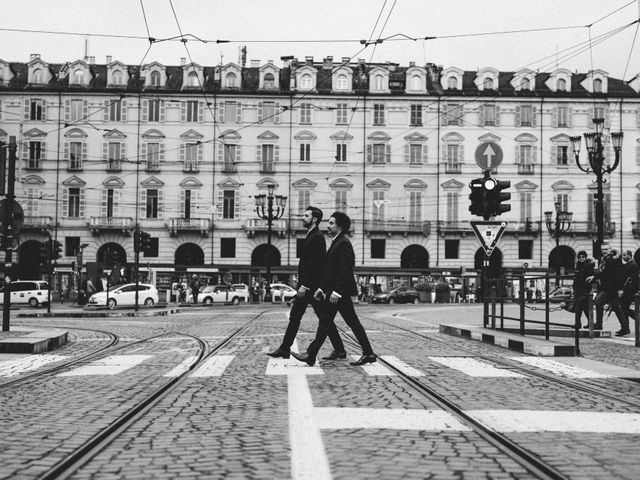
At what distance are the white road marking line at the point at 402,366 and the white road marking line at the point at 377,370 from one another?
15 centimetres

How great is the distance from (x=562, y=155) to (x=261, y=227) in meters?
21.8

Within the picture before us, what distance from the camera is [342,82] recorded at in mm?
60094

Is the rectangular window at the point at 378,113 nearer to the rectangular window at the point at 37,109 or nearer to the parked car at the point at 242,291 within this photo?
the parked car at the point at 242,291

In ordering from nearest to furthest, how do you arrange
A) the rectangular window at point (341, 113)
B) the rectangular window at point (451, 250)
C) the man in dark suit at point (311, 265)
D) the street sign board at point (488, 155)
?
the man in dark suit at point (311, 265)
the street sign board at point (488, 155)
the rectangular window at point (341, 113)
the rectangular window at point (451, 250)

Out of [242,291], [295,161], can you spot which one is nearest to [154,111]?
[295,161]

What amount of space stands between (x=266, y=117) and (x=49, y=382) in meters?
51.9

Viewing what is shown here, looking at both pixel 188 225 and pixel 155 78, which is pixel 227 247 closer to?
pixel 188 225

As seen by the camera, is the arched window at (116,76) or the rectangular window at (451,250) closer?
the arched window at (116,76)

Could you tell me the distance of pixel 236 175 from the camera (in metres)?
59.3

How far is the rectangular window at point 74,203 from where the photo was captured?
59.1 meters

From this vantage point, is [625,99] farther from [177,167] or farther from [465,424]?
[465,424]

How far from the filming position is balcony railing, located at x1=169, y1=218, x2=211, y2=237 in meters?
58.6

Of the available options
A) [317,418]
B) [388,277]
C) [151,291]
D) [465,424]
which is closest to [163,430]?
[317,418]

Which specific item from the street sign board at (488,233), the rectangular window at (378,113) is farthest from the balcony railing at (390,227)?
the street sign board at (488,233)
